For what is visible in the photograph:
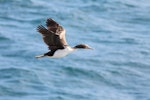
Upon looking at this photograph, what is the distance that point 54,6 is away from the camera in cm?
3422

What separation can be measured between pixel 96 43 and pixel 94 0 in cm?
586

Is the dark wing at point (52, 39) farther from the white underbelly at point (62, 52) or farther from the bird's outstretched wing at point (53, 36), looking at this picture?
the white underbelly at point (62, 52)

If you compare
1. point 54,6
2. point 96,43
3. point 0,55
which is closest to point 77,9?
point 54,6

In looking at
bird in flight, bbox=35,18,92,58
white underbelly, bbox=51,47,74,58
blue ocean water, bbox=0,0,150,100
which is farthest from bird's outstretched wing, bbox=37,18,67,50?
blue ocean water, bbox=0,0,150,100

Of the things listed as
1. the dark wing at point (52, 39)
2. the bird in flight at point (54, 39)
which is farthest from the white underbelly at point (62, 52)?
the dark wing at point (52, 39)

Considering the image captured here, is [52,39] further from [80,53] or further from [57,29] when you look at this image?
[80,53]

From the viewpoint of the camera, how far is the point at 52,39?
60.1ft

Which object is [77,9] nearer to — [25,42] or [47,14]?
[47,14]

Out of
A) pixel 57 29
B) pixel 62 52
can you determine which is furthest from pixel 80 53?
pixel 62 52

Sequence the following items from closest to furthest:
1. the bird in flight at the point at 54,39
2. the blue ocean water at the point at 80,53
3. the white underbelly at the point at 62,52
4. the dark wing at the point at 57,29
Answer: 1. the white underbelly at the point at 62,52
2. the bird in flight at the point at 54,39
3. the dark wing at the point at 57,29
4. the blue ocean water at the point at 80,53

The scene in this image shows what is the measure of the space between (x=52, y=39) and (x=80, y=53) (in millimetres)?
11096

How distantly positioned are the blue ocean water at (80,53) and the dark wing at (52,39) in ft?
23.3

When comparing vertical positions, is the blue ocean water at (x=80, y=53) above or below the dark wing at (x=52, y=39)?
below

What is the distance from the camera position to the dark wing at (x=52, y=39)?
18.2m
